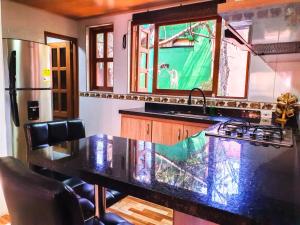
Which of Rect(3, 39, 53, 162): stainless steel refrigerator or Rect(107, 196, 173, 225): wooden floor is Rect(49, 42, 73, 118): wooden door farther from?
Rect(107, 196, 173, 225): wooden floor

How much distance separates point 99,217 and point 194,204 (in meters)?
0.74

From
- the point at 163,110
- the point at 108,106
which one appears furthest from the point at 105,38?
the point at 163,110

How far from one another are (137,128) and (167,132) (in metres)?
0.43

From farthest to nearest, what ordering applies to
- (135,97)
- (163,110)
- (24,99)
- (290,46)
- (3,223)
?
(135,97)
(163,110)
(24,99)
(3,223)
(290,46)

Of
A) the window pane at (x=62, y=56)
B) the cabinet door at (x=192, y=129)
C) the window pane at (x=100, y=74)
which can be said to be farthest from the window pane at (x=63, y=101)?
the cabinet door at (x=192, y=129)

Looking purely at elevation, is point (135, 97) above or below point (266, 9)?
below

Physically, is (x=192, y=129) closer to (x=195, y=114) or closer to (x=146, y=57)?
(x=195, y=114)

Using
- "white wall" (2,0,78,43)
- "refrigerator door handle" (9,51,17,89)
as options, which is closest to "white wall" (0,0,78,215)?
"white wall" (2,0,78,43)

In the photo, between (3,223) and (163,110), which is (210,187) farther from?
(163,110)

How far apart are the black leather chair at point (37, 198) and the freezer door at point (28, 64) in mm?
2314

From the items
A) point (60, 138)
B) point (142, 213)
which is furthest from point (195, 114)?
point (60, 138)

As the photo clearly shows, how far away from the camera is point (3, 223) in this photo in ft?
6.74

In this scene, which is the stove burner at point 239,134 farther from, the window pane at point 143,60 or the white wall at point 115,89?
the window pane at point 143,60

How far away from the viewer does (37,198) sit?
2.03ft
